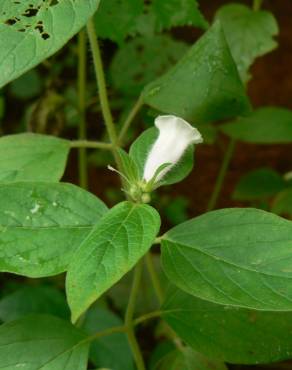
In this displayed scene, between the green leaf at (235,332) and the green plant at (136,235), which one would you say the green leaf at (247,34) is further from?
the green leaf at (235,332)

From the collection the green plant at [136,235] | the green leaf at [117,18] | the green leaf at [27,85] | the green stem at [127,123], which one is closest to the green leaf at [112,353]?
the green plant at [136,235]

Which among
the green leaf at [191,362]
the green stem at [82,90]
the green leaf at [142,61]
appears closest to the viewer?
the green leaf at [191,362]

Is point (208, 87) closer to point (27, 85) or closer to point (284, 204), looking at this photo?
point (284, 204)

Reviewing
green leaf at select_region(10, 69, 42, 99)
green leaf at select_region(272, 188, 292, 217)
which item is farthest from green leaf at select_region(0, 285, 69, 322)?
green leaf at select_region(10, 69, 42, 99)

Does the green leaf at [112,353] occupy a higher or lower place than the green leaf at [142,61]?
lower

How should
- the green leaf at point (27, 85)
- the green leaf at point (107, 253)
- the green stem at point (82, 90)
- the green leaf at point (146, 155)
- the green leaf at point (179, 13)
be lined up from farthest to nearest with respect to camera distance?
the green leaf at point (27, 85)
the green stem at point (82, 90)
the green leaf at point (179, 13)
the green leaf at point (146, 155)
the green leaf at point (107, 253)

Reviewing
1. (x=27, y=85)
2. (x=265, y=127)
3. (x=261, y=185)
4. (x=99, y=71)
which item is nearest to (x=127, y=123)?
(x=99, y=71)

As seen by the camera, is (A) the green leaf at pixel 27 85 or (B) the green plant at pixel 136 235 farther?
(A) the green leaf at pixel 27 85
